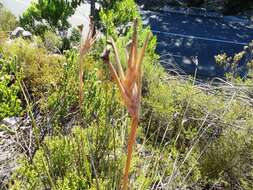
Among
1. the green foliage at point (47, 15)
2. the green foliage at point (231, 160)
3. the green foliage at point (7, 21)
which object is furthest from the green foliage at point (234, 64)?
the green foliage at point (7, 21)

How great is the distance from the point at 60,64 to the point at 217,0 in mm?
13103

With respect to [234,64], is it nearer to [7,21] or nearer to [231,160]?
[231,160]

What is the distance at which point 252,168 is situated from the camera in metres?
3.58

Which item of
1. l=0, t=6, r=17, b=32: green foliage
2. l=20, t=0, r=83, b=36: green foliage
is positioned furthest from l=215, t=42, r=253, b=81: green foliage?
l=0, t=6, r=17, b=32: green foliage

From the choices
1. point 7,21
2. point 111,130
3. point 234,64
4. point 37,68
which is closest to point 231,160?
point 111,130

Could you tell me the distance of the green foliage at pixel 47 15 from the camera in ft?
26.0

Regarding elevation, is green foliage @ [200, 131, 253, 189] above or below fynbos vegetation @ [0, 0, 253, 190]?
below

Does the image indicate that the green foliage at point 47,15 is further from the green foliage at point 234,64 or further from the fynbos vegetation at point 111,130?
the green foliage at point 234,64

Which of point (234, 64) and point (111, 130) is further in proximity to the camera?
point (234, 64)

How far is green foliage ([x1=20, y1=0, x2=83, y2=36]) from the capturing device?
794 centimetres

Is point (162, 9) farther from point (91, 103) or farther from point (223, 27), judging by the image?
point (91, 103)

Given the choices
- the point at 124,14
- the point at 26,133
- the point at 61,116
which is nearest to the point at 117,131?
the point at 61,116

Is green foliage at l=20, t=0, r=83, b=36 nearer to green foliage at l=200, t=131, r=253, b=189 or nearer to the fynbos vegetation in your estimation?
the fynbos vegetation

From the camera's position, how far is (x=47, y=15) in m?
8.02
